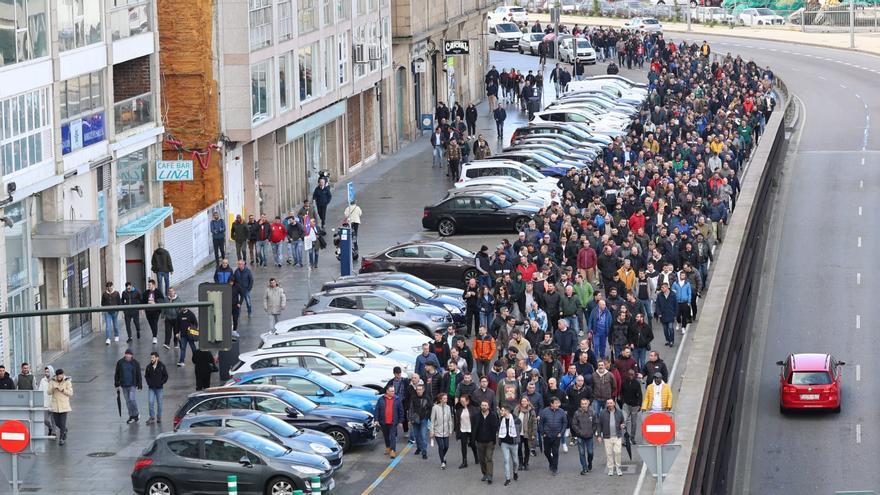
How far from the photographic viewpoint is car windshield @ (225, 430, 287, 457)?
29.5 meters

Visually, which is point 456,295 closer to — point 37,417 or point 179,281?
point 179,281

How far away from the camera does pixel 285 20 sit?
56.1m

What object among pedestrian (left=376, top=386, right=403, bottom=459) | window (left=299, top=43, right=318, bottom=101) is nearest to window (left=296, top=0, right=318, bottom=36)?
window (left=299, top=43, right=318, bottom=101)

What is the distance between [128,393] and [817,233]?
28444 millimetres

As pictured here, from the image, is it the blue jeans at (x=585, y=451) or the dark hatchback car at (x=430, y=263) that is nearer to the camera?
the blue jeans at (x=585, y=451)

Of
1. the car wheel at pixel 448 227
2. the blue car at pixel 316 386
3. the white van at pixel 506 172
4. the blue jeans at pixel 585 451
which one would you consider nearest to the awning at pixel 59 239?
the blue car at pixel 316 386

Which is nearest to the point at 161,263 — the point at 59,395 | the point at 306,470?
the point at 59,395

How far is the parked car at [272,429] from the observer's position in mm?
30000

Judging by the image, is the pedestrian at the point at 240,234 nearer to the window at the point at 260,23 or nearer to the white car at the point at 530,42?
the window at the point at 260,23

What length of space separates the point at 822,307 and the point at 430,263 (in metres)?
9.92

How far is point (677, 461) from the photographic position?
28.5 meters

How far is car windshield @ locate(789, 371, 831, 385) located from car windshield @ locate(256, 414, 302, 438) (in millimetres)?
12528

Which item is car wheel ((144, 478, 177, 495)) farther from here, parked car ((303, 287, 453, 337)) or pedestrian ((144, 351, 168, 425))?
parked car ((303, 287, 453, 337))

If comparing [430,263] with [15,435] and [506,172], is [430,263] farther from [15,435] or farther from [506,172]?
[15,435]
